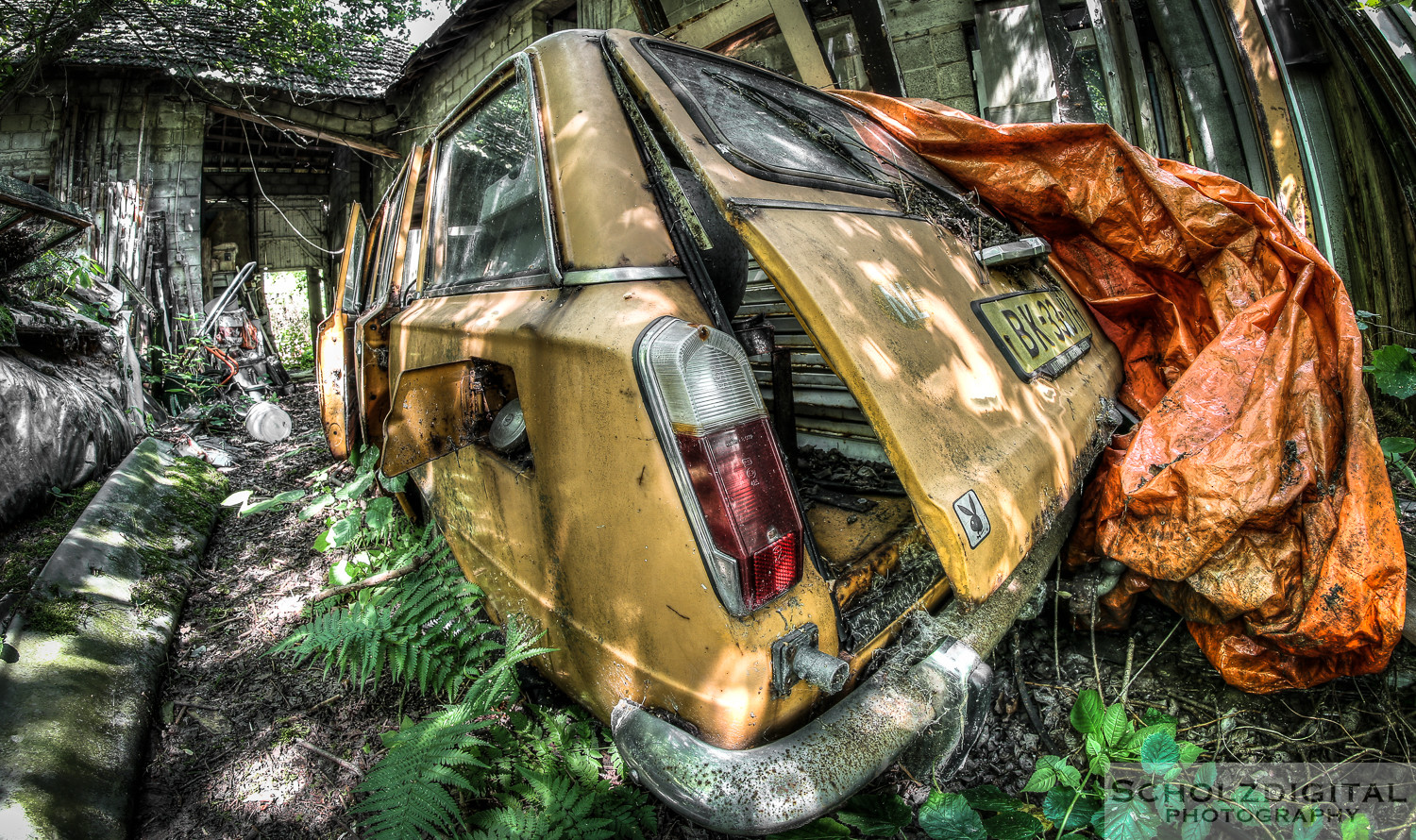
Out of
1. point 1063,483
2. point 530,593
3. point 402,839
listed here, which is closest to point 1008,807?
point 1063,483

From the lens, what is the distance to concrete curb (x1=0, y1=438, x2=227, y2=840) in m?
1.42

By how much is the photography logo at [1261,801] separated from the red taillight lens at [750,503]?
2.82 ft

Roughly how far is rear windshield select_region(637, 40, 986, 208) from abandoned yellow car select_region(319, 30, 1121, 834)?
20 mm

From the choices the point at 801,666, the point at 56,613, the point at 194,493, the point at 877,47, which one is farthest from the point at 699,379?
the point at 877,47

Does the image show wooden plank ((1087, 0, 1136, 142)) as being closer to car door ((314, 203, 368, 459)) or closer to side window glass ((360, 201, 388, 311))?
side window glass ((360, 201, 388, 311))

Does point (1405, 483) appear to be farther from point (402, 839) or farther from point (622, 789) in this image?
point (402, 839)

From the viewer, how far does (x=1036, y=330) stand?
177 cm

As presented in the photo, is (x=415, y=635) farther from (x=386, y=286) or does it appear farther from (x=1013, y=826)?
(x=1013, y=826)

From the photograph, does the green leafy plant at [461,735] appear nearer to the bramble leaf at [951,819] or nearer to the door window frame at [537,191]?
the bramble leaf at [951,819]

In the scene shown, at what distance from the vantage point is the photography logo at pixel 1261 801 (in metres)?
1.19

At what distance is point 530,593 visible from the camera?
4.90ft

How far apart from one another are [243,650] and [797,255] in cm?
245

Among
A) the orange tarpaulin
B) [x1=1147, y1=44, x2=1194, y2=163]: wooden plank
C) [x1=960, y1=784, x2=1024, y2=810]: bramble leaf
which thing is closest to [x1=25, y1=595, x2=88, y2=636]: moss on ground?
[x1=960, y1=784, x2=1024, y2=810]: bramble leaf

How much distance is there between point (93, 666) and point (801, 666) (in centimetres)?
223
